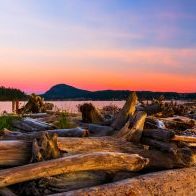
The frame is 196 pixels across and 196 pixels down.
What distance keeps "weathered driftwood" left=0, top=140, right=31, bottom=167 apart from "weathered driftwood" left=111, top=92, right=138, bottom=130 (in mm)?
2383

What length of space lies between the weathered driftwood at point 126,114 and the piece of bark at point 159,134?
18.6 inches

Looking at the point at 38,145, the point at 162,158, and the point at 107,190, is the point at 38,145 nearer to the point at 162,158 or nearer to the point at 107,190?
the point at 107,190

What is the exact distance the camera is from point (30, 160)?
8.95 meters

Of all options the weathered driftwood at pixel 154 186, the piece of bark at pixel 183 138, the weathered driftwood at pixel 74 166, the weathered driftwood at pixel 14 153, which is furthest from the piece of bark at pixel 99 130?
the weathered driftwood at pixel 14 153

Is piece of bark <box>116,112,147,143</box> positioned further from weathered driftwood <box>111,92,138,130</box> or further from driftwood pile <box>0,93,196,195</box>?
weathered driftwood <box>111,92,138,130</box>

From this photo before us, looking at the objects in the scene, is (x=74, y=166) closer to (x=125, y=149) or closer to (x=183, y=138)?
(x=125, y=149)

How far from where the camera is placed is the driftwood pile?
340 inches

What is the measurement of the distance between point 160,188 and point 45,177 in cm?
215

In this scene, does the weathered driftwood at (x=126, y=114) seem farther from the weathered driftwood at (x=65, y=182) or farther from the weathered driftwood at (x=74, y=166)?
the weathered driftwood at (x=65, y=182)

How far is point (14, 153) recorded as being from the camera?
893 cm

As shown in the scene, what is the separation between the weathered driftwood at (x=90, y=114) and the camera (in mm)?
12172

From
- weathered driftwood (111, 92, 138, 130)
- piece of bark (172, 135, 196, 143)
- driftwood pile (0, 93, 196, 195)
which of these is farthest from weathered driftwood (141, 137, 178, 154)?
weathered driftwood (111, 92, 138, 130)

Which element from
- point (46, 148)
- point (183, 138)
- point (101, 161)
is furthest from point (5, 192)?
point (183, 138)

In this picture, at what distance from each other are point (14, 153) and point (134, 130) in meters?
2.79
